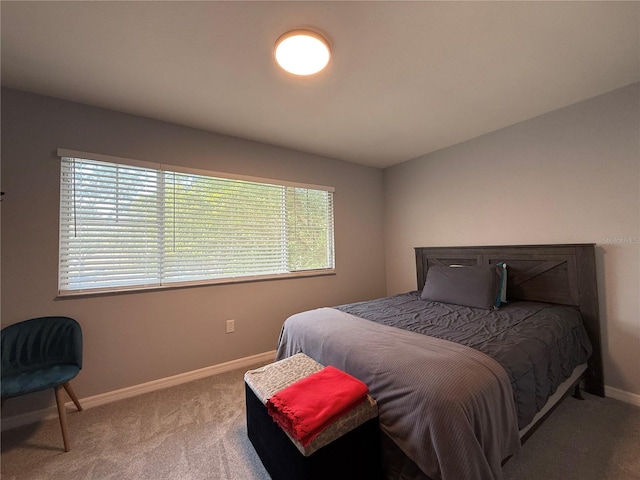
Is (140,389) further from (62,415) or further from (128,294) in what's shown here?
(128,294)

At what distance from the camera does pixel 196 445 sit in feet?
5.35

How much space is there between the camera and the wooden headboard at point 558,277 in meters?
2.11

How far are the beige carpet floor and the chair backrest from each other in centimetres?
43

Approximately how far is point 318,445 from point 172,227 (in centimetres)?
212

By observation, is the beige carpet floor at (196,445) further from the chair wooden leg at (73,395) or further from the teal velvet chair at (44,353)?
the teal velvet chair at (44,353)

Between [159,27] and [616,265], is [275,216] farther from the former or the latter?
[616,265]

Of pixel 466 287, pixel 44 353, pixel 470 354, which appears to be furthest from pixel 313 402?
pixel 44 353

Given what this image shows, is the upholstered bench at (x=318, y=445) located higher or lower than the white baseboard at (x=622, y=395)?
higher

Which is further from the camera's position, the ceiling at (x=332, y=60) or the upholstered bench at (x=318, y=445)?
the ceiling at (x=332, y=60)

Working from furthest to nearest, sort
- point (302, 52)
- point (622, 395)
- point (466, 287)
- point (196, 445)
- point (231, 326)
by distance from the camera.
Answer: point (231, 326), point (466, 287), point (622, 395), point (196, 445), point (302, 52)

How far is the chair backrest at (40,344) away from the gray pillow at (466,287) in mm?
2908

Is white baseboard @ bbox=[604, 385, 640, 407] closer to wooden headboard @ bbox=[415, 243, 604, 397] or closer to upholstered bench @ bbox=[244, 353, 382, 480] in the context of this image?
wooden headboard @ bbox=[415, 243, 604, 397]

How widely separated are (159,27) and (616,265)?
3.49 meters

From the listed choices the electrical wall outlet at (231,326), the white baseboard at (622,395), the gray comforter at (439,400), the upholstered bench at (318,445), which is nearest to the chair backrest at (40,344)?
the electrical wall outlet at (231,326)
